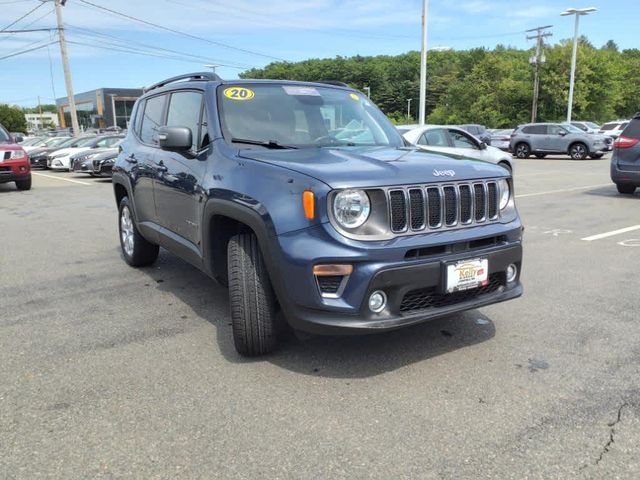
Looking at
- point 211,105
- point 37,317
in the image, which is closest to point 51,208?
point 37,317

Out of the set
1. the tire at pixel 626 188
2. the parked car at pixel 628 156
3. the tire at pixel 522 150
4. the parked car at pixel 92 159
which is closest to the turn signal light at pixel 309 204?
the parked car at pixel 628 156

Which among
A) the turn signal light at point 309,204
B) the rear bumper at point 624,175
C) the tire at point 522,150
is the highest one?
the turn signal light at point 309,204

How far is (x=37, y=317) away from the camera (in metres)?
4.45

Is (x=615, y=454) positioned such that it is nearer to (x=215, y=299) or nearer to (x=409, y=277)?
(x=409, y=277)

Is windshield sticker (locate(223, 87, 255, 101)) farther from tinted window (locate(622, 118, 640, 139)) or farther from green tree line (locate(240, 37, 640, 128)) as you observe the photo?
green tree line (locate(240, 37, 640, 128))

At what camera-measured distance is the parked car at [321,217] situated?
304 centimetres

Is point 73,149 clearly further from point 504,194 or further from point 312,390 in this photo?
point 312,390

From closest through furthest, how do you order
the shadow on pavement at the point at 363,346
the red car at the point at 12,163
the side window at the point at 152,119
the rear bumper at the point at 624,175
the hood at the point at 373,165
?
the hood at the point at 373,165
the shadow on pavement at the point at 363,346
the side window at the point at 152,119
the rear bumper at the point at 624,175
the red car at the point at 12,163

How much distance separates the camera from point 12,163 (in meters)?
14.1

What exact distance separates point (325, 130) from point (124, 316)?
7.23 feet

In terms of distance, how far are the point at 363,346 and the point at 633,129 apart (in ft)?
30.2

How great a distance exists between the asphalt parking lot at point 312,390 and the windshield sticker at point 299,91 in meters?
1.88

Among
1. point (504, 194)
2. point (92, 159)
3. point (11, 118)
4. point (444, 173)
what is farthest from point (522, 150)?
point (11, 118)

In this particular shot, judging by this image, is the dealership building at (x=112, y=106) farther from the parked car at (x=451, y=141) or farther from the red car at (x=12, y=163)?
the parked car at (x=451, y=141)
